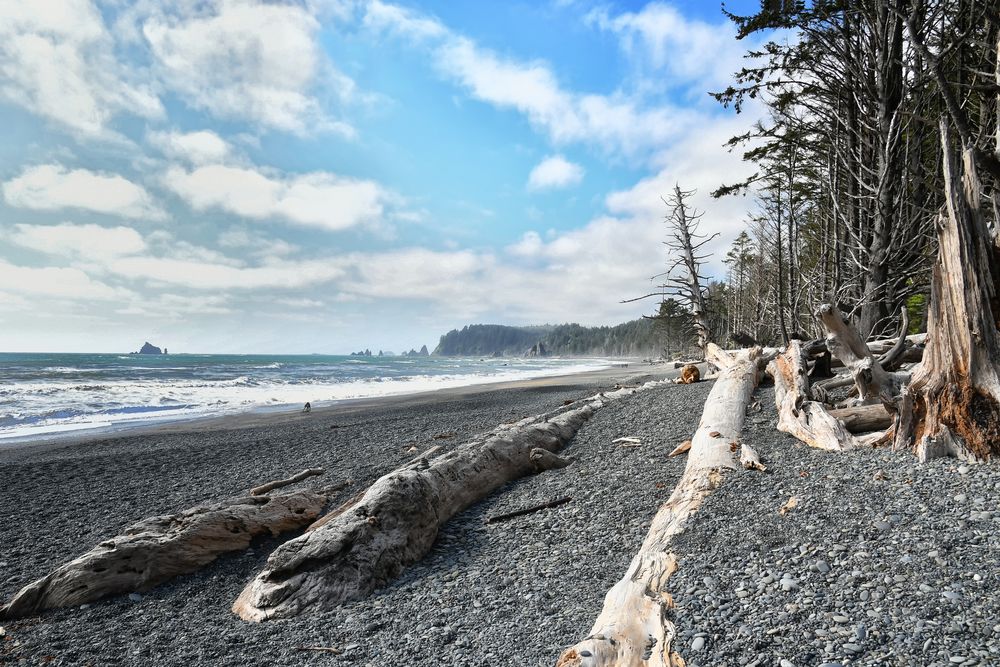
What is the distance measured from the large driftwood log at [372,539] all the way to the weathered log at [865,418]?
3.90 meters

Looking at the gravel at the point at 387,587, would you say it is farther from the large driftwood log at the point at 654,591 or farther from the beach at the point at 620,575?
the large driftwood log at the point at 654,591

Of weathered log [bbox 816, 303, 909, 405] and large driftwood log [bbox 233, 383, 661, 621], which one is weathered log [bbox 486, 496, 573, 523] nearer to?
large driftwood log [bbox 233, 383, 661, 621]

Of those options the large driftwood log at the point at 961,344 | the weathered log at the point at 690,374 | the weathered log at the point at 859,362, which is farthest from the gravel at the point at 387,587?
the weathered log at the point at 690,374

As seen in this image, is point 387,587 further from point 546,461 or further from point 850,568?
point 850,568

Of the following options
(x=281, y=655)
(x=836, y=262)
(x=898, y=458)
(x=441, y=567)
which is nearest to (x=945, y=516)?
(x=898, y=458)

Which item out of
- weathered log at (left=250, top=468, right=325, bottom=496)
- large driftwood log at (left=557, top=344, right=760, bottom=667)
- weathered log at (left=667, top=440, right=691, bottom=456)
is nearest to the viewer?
large driftwood log at (left=557, top=344, right=760, bottom=667)

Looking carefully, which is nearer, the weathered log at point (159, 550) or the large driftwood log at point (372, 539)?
the large driftwood log at point (372, 539)

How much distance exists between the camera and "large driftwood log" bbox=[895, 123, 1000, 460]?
407 cm

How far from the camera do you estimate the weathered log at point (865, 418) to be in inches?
217

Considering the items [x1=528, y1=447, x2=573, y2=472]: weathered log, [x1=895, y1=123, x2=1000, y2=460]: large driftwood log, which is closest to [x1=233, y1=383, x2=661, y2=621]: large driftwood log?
[x1=528, y1=447, x2=573, y2=472]: weathered log

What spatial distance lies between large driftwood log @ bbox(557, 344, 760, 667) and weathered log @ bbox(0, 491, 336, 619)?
12.2ft

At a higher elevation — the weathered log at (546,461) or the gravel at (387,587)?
the weathered log at (546,461)

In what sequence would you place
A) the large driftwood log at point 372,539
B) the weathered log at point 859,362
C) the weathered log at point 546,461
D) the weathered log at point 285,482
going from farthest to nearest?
1. the weathered log at point 285,482
2. the weathered log at point 546,461
3. the weathered log at point 859,362
4. the large driftwood log at point 372,539

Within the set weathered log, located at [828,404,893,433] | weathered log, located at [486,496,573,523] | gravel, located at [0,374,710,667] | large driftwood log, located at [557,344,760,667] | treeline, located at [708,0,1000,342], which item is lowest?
gravel, located at [0,374,710,667]
